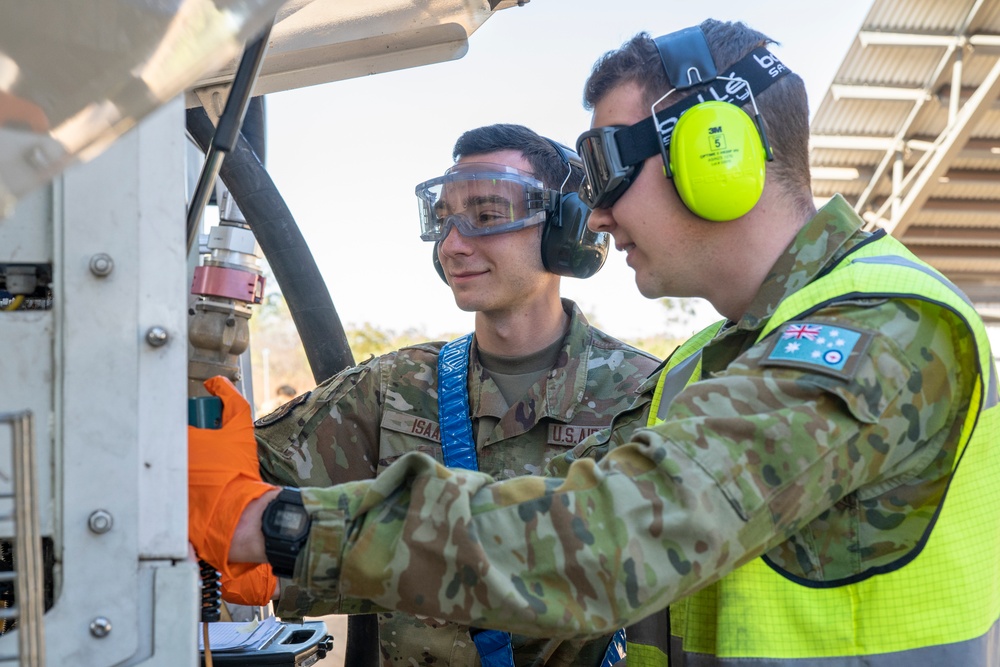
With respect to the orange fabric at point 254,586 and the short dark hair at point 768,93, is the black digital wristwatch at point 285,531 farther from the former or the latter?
the short dark hair at point 768,93

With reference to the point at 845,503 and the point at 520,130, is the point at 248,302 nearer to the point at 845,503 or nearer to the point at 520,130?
the point at 520,130

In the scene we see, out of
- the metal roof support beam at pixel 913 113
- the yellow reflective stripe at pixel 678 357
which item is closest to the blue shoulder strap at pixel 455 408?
the yellow reflective stripe at pixel 678 357

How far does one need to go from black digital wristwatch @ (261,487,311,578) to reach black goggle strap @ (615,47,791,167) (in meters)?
0.94

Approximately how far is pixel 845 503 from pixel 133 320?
1080 mm

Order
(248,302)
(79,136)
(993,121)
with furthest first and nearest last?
(993,121) → (248,302) → (79,136)

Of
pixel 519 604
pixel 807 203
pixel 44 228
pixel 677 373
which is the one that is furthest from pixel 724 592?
pixel 44 228

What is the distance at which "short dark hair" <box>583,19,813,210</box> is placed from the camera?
1924mm

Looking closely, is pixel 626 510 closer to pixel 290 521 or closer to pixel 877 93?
pixel 290 521

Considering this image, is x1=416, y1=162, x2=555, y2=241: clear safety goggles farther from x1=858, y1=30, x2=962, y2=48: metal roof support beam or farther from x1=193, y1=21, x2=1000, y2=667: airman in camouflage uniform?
x1=858, y1=30, x2=962, y2=48: metal roof support beam

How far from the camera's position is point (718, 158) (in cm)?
179

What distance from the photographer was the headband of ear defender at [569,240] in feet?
9.71

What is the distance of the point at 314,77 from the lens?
2.54 meters

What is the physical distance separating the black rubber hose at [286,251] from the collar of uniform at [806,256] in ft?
4.47

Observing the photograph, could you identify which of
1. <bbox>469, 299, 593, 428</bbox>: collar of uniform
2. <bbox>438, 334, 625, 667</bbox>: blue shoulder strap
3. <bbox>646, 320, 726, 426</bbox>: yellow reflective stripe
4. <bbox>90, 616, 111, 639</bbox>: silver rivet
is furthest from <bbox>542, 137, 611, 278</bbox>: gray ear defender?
<bbox>90, 616, 111, 639</bbox>: silver rivet
